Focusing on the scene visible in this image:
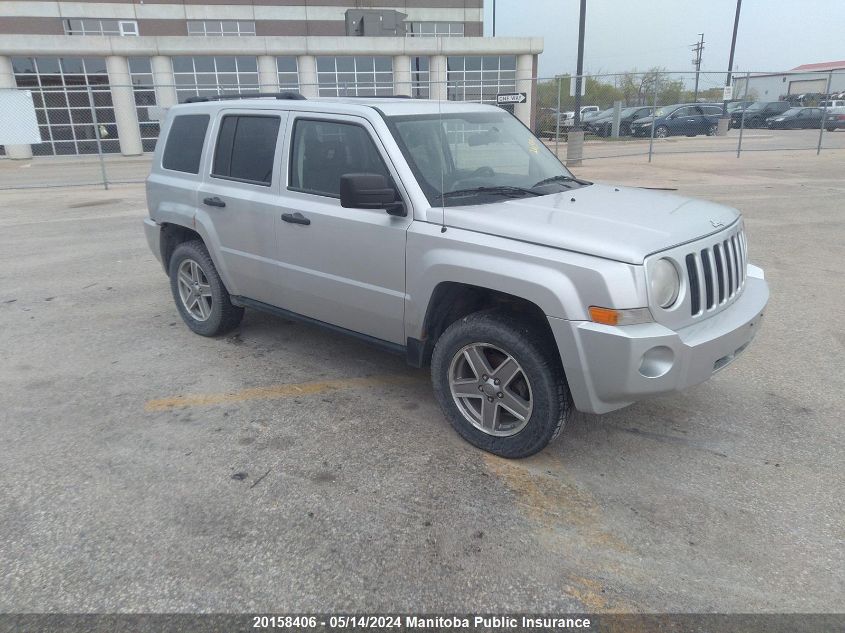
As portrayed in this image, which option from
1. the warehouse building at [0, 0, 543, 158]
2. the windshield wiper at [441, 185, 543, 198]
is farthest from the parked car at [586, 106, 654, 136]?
the windshield wiper at [441, 185, 543, 198]

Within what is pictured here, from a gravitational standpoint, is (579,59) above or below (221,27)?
below

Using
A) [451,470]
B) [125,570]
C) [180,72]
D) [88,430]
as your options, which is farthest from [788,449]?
[180,72]

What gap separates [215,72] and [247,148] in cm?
2597

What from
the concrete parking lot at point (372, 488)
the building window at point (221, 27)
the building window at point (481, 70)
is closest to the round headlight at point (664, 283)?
the concrete parking lot at point (372, 488)

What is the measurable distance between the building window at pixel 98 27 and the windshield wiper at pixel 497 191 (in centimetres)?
3567

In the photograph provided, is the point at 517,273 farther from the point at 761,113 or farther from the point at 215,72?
the point at 761,113

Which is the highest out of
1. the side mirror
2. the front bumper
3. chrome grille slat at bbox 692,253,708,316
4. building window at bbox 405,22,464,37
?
building window at bbox 405,22,464,37

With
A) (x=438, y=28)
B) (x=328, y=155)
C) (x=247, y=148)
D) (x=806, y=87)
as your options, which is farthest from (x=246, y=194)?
(x=806, y=87)

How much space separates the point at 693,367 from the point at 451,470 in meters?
1.34

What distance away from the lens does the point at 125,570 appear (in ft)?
9.05

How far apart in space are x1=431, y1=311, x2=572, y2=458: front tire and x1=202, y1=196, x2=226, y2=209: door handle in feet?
7.04

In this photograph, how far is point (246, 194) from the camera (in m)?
4.67

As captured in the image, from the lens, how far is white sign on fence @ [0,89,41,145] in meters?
16.4

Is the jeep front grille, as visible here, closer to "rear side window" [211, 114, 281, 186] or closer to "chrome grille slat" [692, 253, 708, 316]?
"chrome grille slat" [692, 253, 708, 316]
